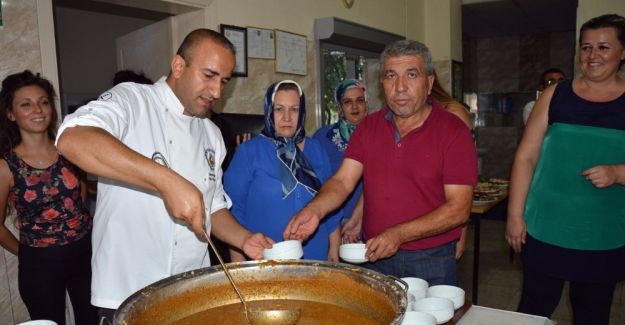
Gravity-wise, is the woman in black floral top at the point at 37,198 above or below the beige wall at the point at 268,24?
below

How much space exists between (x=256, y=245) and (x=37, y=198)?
1234 millimetres

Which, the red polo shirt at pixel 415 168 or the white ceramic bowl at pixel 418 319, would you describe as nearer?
the white ceramic bowl at pixel 418 319

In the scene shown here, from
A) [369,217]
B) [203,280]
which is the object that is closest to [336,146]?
[369,217]

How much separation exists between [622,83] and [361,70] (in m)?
3.20

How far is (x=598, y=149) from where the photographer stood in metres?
1.83

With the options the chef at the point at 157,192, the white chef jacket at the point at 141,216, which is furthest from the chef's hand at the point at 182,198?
the white chef jacket at the point at 141,216

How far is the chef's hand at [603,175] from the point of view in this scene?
1740 mm

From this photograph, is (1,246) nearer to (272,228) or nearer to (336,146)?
(272,228)

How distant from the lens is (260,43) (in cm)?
330

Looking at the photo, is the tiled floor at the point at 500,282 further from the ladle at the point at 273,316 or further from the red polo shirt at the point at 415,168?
the ladle at the point at 273,316

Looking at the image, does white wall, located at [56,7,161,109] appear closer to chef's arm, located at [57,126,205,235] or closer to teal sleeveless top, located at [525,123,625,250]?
chef's arm, located at [57,126,205,235]

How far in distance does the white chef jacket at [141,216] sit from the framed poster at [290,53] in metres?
1.99

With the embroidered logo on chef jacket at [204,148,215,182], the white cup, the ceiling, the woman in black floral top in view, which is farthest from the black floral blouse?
the ceiling

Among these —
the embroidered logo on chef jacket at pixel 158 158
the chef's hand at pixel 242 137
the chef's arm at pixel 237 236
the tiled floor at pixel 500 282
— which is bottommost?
the tiled floor at pixel 500 282
